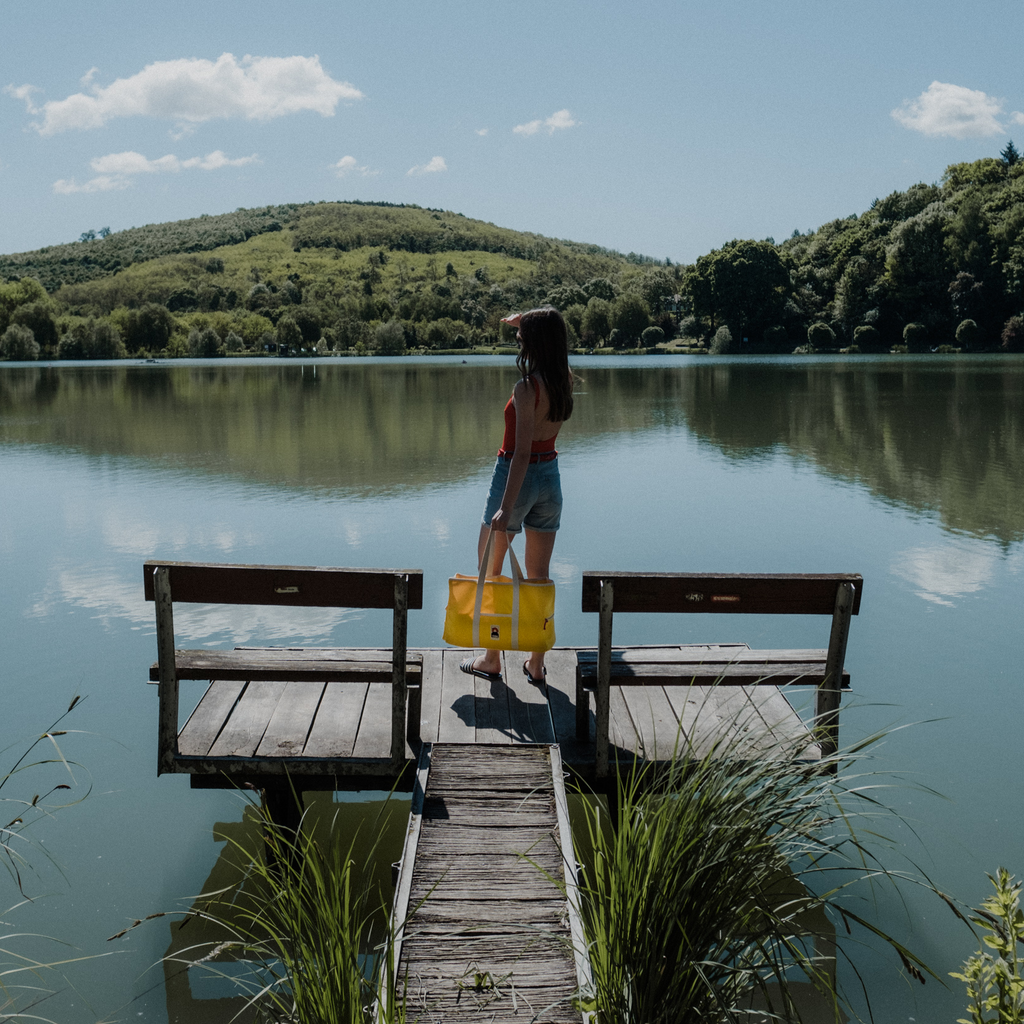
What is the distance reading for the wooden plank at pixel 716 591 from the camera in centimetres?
366

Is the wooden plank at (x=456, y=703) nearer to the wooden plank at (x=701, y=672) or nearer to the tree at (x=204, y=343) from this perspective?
the wooden plank at (x=701, y=672)

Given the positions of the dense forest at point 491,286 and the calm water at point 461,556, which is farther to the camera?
the dense forest at point 491,286

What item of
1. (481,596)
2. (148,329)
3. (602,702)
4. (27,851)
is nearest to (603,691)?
(602,702)

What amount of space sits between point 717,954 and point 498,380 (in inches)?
1516

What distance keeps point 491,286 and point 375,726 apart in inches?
4565

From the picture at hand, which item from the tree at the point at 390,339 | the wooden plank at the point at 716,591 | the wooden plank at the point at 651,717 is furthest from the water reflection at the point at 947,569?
the tree at the point at 390,339

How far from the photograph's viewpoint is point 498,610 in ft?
13.6

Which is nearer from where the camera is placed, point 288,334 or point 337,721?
point 337,721

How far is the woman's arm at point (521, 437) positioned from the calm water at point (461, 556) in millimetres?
1730

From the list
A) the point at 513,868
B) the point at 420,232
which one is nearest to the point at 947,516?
the point at 513,868

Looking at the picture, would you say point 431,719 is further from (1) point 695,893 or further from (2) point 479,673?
(1) point 695,893

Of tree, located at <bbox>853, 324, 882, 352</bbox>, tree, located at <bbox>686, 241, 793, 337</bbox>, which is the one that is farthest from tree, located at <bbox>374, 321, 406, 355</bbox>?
tree, located at <bbox>853, 324, 882, 352</bbox>

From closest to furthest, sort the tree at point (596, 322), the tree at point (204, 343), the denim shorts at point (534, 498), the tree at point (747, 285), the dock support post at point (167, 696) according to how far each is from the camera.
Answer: the dock support post at point (167, 696), the denim shorts at point (534, 498), the tree at point (747, 285), the tree at point (596, 322), the tree at point (204, 343)

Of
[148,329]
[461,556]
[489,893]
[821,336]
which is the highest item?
[821,336]
